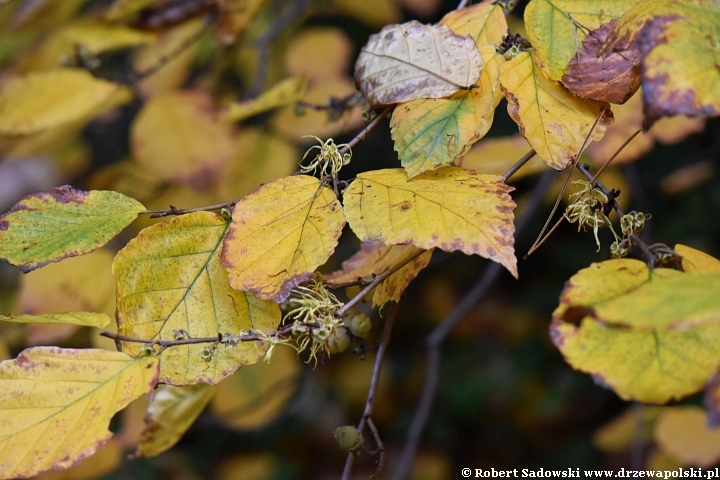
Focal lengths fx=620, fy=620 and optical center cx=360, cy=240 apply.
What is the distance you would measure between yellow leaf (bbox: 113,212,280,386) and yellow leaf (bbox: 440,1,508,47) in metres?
0.30

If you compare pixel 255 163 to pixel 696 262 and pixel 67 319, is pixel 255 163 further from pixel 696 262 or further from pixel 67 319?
pixel 696 262

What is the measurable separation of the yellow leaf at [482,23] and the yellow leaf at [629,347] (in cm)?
27

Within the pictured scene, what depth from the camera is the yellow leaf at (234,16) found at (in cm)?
89

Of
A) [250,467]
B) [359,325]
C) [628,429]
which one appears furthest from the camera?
[250,467]

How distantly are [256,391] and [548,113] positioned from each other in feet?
2.78

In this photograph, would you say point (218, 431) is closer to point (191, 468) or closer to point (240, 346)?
point (191, 468)

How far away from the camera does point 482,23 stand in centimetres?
61

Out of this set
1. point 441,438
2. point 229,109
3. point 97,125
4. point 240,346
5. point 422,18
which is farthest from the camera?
point 441,438

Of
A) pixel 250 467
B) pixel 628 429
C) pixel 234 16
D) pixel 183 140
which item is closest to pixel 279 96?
pixel 234 16

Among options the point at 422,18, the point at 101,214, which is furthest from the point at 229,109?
the point at 422,18

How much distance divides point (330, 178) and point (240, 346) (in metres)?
0.17

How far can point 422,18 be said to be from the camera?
1729mm

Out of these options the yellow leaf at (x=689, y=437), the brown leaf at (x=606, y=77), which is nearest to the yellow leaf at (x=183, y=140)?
the brown leaf at (x=606, y=77)

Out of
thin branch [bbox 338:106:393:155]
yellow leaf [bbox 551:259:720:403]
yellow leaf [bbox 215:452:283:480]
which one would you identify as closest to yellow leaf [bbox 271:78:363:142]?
thin branch [bbox 338:106:393:155]
